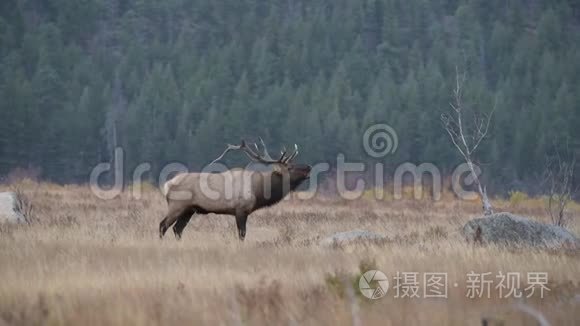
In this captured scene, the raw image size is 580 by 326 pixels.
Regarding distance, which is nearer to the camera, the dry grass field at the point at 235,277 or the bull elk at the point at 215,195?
the dry grass field at the point at 235,277

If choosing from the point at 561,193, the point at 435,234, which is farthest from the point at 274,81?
the point at 435,234

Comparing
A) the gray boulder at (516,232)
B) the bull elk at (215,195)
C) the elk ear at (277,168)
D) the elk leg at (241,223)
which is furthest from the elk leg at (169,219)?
the gray boulder at (516,232)

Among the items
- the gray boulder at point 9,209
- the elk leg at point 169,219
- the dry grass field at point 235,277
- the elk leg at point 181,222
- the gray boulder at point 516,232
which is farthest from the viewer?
the gray boulder at point 9,209

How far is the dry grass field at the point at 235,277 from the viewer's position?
→ 6449 mm

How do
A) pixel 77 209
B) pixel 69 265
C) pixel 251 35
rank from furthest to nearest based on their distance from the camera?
pixel 251 35 < pixel 77 209 < pixel 69 265

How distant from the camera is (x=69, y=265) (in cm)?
895

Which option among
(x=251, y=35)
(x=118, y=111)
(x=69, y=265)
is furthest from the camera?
(x=251, y=35)

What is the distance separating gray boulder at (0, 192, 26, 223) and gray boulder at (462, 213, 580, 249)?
7.41m

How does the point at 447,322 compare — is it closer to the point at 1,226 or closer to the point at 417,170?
the point at 1,226

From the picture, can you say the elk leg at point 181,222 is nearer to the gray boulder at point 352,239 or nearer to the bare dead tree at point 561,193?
the gray boulder at point 352,239

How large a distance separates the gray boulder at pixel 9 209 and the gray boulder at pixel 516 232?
7413 mm

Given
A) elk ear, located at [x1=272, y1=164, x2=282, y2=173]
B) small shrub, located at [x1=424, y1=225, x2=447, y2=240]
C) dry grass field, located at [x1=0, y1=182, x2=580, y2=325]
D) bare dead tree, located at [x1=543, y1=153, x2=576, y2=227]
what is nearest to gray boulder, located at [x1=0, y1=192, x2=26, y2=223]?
dry grass field, located at [x1=0, y1=182, x2=580, y2=325]

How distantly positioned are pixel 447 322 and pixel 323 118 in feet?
175

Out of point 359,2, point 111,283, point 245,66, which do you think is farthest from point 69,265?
point 359,2
